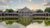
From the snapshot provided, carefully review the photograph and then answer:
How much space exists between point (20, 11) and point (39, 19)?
0.24 meters

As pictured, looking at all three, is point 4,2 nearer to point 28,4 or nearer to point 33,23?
point 28,4

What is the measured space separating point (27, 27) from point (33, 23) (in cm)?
9

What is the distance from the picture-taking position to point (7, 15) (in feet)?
4.47

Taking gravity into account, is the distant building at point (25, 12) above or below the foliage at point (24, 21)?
above

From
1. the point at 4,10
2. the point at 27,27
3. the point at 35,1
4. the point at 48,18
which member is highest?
the point at 35,1

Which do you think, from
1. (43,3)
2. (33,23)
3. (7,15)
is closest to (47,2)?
(43,3)

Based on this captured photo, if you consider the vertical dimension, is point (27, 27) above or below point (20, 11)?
below

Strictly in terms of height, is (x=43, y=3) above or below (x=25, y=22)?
above

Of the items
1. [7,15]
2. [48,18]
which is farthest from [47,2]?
[7,15]

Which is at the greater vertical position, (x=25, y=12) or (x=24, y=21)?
(x=25, y=12)

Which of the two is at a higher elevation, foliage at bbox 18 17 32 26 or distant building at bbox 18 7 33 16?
distant building at bbox 18 7 33 16

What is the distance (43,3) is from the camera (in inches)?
53.0

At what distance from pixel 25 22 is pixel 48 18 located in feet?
0.90

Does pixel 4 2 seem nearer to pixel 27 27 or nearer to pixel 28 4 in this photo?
pixel 28 4
